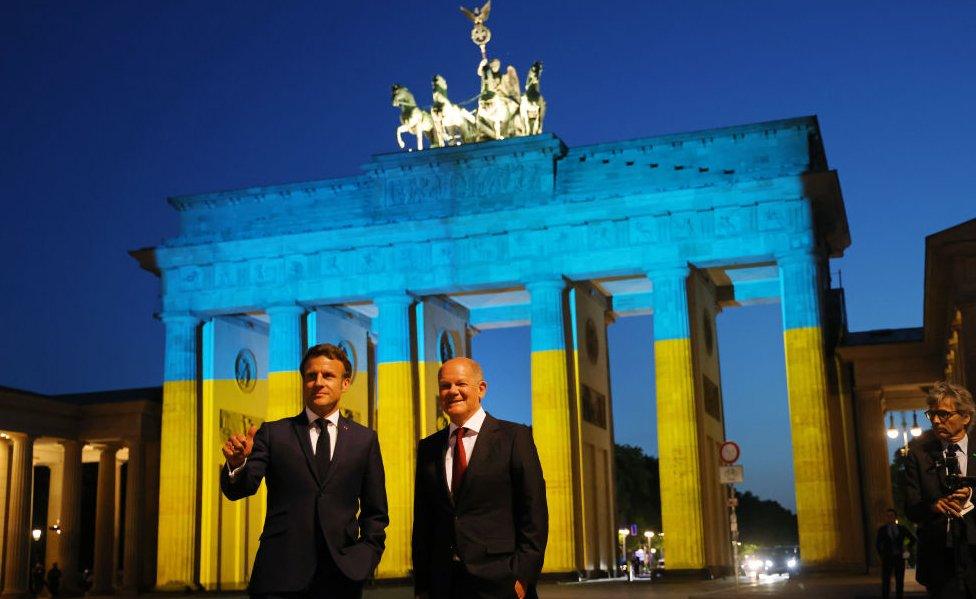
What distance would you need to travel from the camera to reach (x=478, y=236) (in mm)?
43219

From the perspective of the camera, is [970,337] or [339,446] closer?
[339,446]

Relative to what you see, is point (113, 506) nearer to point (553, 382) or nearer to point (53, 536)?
point (53, 536)

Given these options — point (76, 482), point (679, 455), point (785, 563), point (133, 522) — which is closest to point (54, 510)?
point (76, 482)

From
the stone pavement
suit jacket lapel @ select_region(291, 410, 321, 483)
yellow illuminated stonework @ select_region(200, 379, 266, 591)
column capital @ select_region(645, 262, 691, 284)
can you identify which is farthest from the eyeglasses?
yellow illuminated stonework @ select_region(200, 379, 266, 591)

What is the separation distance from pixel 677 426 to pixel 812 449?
432 cm

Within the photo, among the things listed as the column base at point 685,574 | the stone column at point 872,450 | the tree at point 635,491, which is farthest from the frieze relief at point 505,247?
the tree at point 635,491

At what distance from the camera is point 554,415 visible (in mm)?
41594

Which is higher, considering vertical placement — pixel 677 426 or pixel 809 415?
pixel 809 415

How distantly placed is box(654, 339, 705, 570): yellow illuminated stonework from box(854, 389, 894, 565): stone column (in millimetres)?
5350

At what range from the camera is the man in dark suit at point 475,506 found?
7516 millimetres

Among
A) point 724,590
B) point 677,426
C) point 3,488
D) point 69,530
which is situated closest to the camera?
point 724,590

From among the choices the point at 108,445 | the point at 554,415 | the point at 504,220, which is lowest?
the point at 554,415

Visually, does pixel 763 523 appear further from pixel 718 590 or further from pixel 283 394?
pixel 718 590

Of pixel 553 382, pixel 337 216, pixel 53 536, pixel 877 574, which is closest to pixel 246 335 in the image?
pixel 337 216
